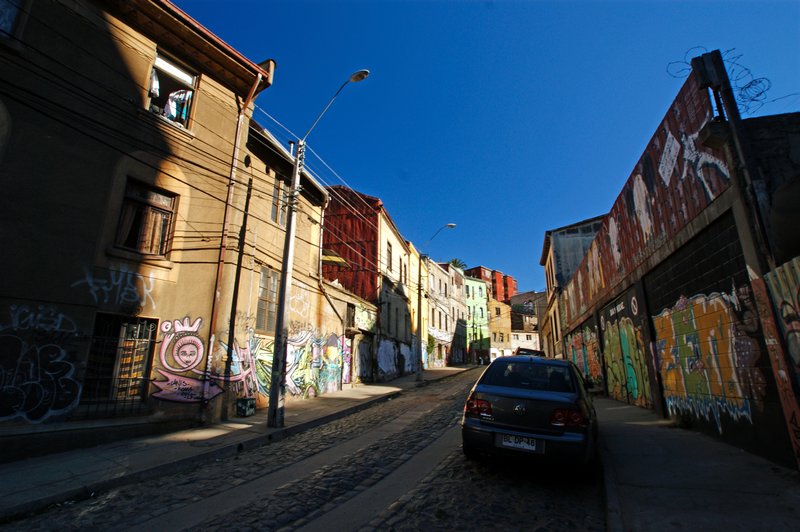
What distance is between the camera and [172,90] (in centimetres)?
1072

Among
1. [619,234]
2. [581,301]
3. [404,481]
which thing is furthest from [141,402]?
[581,301]

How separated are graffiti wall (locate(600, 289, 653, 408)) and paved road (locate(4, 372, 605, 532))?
21.2 ft

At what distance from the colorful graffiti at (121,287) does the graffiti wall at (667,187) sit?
10.9 metres

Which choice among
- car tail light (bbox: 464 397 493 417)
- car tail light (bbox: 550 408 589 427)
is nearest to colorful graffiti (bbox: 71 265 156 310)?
car tail light (bbox: 464 397 493 417)

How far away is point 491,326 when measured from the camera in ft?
201

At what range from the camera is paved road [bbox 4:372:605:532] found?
4.07 m

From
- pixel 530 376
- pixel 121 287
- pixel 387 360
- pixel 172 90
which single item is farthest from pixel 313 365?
pixel 530 376

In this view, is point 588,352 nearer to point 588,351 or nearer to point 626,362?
point 588,351

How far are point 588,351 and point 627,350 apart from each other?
6800 mm

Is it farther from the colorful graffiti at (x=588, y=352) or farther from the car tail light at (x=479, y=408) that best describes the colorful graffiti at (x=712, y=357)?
the colorful graffiti at (x=588, y=352)

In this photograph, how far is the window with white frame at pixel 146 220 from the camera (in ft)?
29.9

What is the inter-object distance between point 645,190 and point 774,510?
728 centimetres

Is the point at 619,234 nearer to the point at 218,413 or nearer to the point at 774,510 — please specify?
the point at 774,510

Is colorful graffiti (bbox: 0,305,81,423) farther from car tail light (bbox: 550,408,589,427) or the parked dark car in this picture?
car tail light (bbox: 550,408,589,427)
